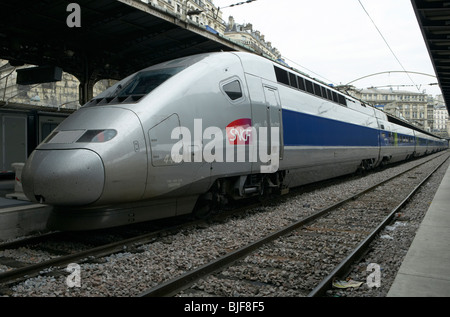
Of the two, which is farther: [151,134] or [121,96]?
[121,96]

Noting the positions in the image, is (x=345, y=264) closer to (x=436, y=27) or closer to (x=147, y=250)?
(x=147, y=250)

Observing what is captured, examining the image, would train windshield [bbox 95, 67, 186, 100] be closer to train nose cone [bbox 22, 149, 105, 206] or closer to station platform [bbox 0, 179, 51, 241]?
train nose cone [bbox 22, 149, 105, 206]

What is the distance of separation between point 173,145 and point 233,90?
1845mm

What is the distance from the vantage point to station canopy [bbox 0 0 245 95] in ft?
27.9

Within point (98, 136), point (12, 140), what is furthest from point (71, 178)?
point (12, 140)

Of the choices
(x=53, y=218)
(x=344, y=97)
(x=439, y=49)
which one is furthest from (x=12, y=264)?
(x=439, y=49)

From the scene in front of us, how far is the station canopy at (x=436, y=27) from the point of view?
9469 mm

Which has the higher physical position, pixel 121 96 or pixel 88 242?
pixel 121 96

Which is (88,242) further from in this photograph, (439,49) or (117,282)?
(439,49)

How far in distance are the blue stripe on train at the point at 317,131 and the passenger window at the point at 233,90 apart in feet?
6.37

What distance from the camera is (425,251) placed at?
4445 mm

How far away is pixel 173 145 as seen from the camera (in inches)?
217
